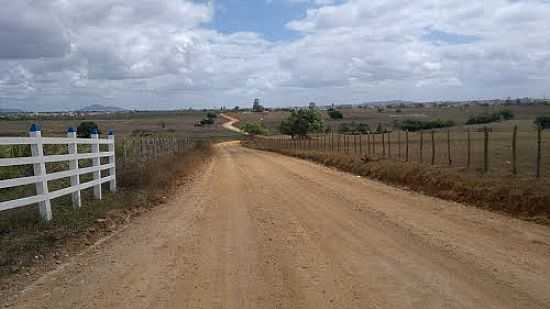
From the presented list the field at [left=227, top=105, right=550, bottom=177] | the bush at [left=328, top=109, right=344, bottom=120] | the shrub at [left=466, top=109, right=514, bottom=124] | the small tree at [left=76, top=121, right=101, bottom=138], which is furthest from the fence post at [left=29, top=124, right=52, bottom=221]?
the bush at [left=328, top=109, right=344, bottom=120]

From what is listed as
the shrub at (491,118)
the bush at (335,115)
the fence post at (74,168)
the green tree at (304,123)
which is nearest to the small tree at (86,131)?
the fence post at (74,168)

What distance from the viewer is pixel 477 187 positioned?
15055mm

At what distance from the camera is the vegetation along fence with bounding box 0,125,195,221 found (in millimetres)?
9359

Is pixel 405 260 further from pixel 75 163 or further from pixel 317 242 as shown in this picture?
pixel 75 163

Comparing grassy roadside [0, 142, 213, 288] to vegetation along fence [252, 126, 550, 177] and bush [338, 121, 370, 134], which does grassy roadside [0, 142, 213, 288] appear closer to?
vegetation along fence [252, 126, 550, 177]

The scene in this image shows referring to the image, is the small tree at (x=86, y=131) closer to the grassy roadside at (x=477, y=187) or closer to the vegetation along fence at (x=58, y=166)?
the vegetation along fence at (x=58, y=166)

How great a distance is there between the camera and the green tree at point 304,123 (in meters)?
106

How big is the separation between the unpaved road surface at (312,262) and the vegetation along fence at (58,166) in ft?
5.28

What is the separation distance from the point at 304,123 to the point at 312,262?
98825 millimetres

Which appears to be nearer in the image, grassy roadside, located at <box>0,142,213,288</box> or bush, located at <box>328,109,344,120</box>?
grassy roadside, located at <box>0,142,213,288</box>

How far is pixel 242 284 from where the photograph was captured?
21.6 ft

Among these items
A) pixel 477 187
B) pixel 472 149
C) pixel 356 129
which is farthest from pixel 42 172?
pixel 356 129

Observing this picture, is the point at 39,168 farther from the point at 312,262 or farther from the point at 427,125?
the point at 427,125

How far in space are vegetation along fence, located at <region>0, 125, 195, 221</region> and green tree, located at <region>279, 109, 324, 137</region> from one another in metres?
80.0
